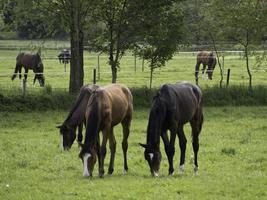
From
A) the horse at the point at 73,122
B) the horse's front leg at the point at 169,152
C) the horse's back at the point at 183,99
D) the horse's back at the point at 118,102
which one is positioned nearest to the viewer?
the horse's front leg at the point at 169,152

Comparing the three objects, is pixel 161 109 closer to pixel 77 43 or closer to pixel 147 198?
pixel 147 198

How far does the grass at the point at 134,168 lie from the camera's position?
10148 millimetres

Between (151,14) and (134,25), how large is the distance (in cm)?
88

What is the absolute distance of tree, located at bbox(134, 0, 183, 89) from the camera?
2588 centimetres

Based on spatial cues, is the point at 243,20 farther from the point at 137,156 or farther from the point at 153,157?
the point at 153,157

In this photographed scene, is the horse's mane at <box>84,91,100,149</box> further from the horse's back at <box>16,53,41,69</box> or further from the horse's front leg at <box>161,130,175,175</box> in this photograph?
the horse's back at <box>16,53,41,69</box>

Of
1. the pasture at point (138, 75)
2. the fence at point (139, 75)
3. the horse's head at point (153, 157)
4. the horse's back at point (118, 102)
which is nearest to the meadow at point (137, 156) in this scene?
the horse's head at point (153, 157)

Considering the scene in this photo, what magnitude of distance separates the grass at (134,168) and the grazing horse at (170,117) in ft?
1.48

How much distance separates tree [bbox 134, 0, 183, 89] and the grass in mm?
6061

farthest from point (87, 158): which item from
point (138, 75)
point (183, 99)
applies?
point (138, 75)

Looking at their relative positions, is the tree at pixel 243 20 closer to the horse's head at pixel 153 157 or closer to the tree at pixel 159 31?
the tree at pixel 159 31

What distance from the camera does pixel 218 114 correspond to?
904 inches

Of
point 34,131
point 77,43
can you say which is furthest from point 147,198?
point 77,43

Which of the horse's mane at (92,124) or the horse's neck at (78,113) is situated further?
the horse's neck at (78,113)
